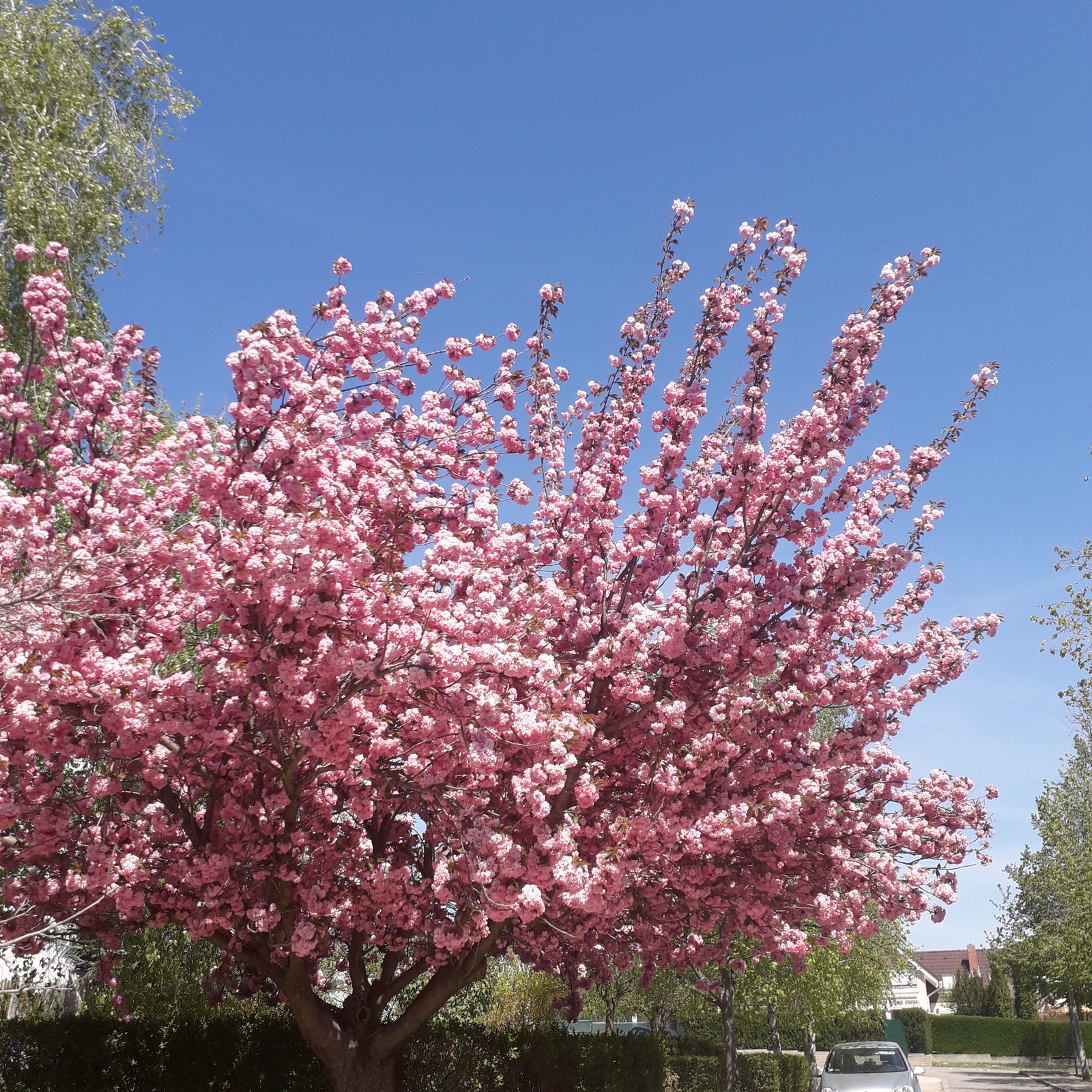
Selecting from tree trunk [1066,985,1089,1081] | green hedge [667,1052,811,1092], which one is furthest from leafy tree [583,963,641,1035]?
tree trunk [1066,985,1089,1081]

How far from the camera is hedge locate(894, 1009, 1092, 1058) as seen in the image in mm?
44656

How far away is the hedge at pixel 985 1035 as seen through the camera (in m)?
44.7

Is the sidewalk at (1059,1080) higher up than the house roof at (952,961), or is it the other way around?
the sidewalk at (1059,1080)

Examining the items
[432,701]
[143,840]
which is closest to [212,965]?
[143,840]

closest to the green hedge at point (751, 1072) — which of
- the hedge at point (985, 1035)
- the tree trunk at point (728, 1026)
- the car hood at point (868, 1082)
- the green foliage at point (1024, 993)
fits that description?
the tree trunk at point (728, 1026)

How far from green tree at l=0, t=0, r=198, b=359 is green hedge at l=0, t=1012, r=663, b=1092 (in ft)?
28.3

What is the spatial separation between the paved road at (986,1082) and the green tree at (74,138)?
25.4 metres

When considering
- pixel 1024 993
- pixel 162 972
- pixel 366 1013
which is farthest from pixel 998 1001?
pixel 366 1013

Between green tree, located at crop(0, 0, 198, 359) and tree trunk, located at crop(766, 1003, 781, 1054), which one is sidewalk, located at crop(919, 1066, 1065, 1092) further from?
green tree, located at crop(0, 0, 198, 359)

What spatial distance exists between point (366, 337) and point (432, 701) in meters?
3.56

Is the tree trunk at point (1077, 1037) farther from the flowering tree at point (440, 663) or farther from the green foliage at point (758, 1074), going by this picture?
the flowering tree at point (440, 663)

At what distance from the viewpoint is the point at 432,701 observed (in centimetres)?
784

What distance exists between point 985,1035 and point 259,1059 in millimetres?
49253

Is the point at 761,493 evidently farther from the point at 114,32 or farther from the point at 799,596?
the point at 114,32
